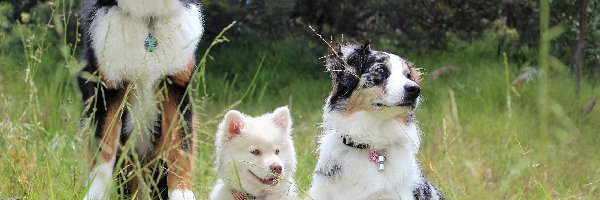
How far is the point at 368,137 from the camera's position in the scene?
3395mm

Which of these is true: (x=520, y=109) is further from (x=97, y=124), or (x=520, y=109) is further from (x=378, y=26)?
(x=97, y=124)

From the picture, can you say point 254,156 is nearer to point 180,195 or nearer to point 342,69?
point 180,195

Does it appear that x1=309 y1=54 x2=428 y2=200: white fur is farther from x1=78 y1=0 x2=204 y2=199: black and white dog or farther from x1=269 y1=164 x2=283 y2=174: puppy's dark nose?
x1=78 y1=0 x2=204 y2=199: black and white dog

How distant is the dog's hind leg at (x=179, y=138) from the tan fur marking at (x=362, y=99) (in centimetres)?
75

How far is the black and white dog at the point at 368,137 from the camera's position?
3.35 m

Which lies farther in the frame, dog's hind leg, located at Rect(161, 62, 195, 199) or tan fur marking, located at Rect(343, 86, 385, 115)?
dog's hind leg, located at Rect(161, 62, 195, 199)

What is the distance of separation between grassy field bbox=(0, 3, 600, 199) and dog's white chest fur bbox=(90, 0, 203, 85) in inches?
6.1

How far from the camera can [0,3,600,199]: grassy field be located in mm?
3963

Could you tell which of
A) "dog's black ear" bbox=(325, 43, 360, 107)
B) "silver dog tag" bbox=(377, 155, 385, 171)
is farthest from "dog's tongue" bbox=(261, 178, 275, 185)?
"silver dog tag" bbox=(377, 155, 385, 171)

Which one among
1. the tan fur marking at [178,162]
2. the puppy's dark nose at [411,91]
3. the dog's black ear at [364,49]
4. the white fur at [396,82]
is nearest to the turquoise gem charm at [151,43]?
the tan fur marking at [178,162]

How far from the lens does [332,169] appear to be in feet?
11.3

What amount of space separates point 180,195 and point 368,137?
0.98m

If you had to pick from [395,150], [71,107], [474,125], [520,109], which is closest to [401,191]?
[395,150]

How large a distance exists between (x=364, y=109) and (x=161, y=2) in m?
1.01
